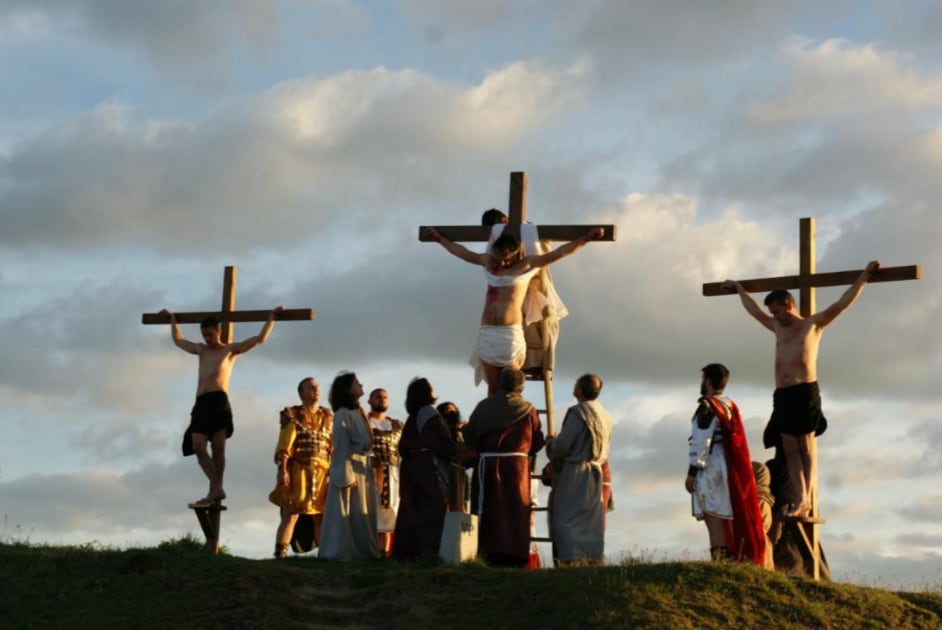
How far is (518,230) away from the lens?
1873cm

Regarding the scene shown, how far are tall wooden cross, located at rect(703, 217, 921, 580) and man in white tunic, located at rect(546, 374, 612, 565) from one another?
8.30 feet

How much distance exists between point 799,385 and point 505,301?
3.50 m

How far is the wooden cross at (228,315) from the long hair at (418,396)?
10.6ft

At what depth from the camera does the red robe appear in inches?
625

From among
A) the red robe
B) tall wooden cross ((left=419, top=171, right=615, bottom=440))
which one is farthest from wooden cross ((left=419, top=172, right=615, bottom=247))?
the red robe

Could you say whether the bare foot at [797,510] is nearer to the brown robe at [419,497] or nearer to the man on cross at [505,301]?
the man on cross at [505,301]

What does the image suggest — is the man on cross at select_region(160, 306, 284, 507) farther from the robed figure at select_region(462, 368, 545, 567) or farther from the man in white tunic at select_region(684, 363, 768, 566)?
the man in white tunic at select_region(684, 363, 768, 566)

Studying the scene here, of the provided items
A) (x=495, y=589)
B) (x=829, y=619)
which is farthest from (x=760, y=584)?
(x=495, y=589)

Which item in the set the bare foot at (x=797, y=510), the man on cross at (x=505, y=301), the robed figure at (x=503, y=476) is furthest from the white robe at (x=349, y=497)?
the bare foot at (x=797, y=510)

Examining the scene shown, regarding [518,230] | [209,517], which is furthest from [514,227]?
[209,517]

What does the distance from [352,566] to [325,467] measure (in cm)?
296

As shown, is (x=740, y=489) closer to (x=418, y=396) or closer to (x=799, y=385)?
(x=799, y=385)

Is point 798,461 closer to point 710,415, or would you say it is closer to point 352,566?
point 710,415

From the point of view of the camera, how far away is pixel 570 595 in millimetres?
14602
